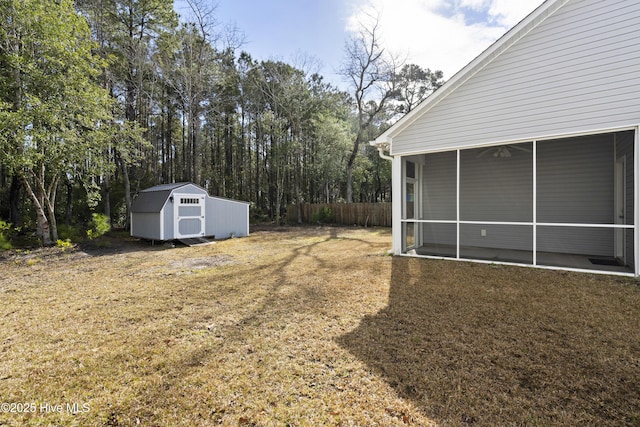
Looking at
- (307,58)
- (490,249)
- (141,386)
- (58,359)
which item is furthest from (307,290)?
(307,58)

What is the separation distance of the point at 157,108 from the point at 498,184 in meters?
19.4

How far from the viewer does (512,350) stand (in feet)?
8.41

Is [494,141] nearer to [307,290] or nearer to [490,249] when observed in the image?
[490,249]

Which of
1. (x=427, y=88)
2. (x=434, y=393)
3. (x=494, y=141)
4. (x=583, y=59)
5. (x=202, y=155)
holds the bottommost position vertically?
(x=434, y=393)

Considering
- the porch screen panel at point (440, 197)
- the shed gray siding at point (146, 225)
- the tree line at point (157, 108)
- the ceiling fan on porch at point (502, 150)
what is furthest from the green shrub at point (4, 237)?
the ceiling fan on porch at point (502, 150)

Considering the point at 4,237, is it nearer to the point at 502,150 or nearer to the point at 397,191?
the point at 397,191

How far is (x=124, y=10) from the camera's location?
13.1 m

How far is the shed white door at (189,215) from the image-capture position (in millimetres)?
9320

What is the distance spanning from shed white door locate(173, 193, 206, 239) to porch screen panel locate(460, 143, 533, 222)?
8476 mm

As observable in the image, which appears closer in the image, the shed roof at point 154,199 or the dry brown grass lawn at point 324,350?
the dry brown grass lawn at point 324,350

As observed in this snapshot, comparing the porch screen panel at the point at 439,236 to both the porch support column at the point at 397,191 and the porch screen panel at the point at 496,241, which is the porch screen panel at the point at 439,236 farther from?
the porch support column at the point at 397,191

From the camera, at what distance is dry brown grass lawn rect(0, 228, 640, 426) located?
1.86m

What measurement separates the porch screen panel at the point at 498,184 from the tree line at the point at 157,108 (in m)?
11.1

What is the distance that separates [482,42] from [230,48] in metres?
13.3
